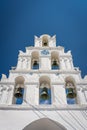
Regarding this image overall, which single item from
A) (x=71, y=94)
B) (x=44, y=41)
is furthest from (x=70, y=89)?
(x=44, y=41)

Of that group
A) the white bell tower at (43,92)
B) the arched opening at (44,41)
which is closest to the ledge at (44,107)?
the white bell tower at (43,92)

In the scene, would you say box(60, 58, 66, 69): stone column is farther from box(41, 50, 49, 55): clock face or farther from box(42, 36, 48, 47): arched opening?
box(42, 36, 48, 47): arched opening

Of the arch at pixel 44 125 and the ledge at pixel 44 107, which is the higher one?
the ledge at pixel 44 107

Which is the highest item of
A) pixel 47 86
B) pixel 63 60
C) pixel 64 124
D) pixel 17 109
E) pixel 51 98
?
pixel 63 60

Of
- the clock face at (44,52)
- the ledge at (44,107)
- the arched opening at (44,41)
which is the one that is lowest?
the ledge at (44,107)

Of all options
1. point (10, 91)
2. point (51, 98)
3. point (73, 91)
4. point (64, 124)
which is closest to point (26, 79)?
point (10, 91)

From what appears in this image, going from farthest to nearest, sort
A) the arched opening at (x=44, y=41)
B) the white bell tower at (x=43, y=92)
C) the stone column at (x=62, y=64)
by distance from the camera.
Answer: the arched opening at (x=44, y=41) → the stone column at (x=62, y=64) → the white bell tower at (x=43, y=92)

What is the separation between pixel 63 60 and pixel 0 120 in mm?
6854

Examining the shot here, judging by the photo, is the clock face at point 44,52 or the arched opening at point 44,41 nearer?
the clock face at point 44,52

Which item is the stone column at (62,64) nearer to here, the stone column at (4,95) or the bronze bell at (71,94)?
the bronze bell at (71,94)

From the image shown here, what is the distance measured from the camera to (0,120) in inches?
422

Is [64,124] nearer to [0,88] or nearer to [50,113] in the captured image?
[50,113]

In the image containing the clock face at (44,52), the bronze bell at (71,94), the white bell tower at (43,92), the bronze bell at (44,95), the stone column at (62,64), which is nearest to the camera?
the white bell tower at (43,92)

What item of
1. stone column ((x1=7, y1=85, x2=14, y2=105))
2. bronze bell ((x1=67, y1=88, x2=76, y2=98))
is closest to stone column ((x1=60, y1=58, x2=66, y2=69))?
bronze bell ((x1=67, y1=88, x2=76, y2=98))
